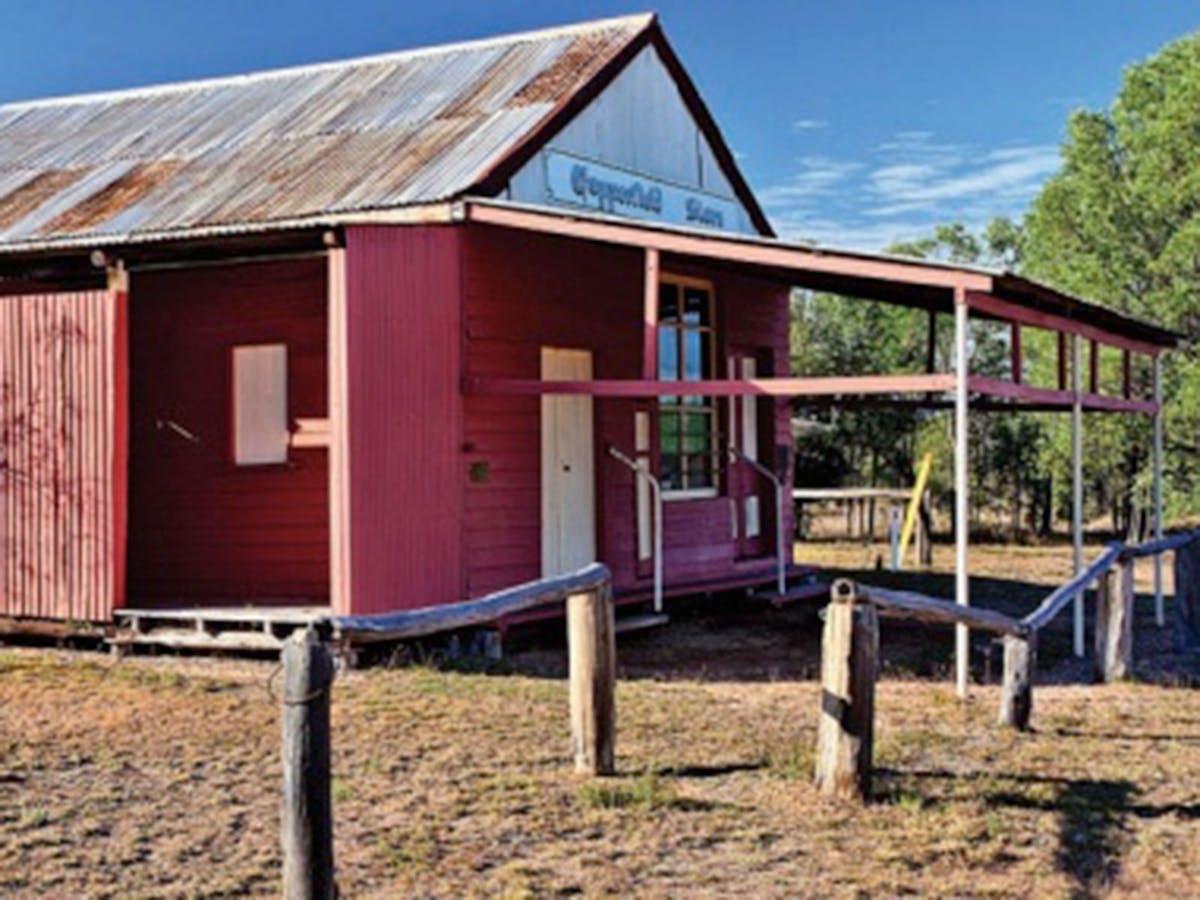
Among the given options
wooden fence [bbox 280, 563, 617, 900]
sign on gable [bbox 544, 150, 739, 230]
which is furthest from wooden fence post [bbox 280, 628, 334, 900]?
sign on gable [bbox 544, 150, 739, 230]

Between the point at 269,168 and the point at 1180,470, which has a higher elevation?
the point at 269,168

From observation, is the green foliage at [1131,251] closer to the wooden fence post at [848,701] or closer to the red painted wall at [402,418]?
the red painted wall at [402,418]

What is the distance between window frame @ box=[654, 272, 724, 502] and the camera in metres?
14.9

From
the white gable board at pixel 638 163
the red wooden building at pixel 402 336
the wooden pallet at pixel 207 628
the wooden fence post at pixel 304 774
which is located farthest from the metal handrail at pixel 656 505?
the wooden fence post at pixel 304 774

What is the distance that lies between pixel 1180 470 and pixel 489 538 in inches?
593

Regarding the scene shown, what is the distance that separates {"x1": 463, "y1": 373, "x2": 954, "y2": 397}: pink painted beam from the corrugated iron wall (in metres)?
2.85

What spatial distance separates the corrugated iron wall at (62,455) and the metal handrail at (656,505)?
4487mm

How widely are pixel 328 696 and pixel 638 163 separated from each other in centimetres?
1063

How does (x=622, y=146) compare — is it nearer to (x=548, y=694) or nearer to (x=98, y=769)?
(x=548, y=694)

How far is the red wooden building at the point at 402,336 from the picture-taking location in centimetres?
1159

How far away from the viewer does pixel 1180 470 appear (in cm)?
2389

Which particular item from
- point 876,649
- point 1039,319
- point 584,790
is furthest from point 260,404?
point 876,649

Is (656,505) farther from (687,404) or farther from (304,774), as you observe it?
(304,774)

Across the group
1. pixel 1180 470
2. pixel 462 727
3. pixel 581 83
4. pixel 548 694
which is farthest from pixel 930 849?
pixel 1180 470
